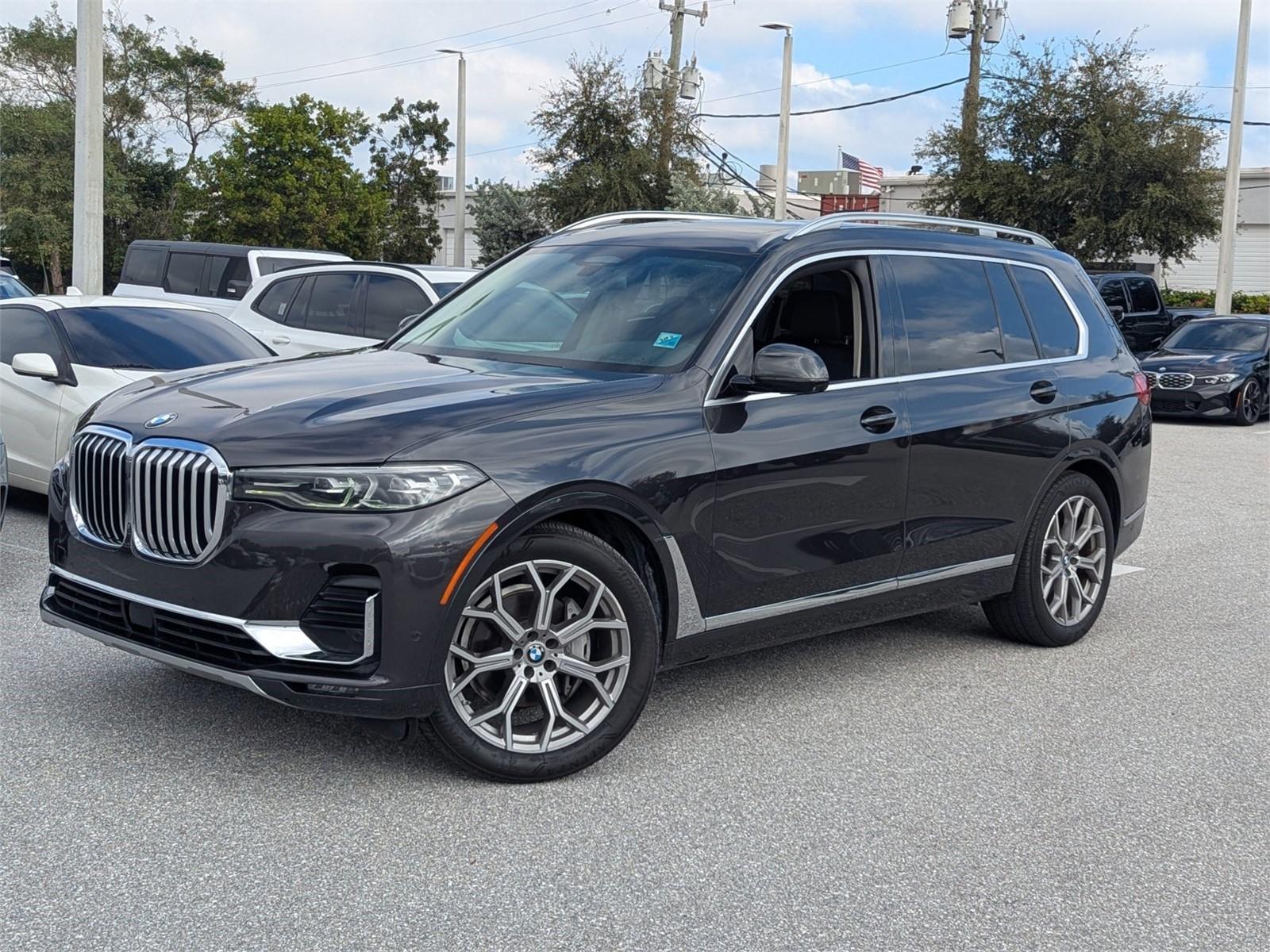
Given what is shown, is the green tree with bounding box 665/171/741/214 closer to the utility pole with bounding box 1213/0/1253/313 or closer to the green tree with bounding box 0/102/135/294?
the utility pole with bounding box 1213/0/1253/313

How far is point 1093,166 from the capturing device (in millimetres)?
32406

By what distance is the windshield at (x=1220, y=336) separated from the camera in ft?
68.5

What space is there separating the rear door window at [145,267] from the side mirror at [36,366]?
12579 mm

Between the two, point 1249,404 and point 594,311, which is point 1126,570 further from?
point 1249,404

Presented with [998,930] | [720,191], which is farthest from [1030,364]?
[720,191]

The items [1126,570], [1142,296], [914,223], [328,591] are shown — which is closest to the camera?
[328,591]

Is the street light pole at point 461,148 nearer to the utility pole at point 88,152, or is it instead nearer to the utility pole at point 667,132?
the utility pole at point 667,132

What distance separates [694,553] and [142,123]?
56413mm

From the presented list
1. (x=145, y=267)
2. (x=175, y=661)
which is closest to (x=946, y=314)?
(x=175, y=661)

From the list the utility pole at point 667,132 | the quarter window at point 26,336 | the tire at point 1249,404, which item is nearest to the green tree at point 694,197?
the utility pole at point 667,132

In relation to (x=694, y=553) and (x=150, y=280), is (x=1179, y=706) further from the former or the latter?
(x=150, y=280)

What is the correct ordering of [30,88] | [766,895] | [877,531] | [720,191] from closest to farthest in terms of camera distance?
1. [766,895]
2. [877,531]
3. [720,191]
4. [30,88]

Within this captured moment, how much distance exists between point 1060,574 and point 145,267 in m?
17.8

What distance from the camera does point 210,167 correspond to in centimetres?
4972
